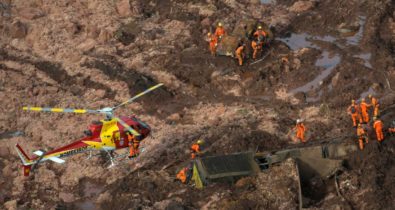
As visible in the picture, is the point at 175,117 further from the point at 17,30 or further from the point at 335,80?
the point at 17,30

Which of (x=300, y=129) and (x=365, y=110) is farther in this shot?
(x=300, y=129)

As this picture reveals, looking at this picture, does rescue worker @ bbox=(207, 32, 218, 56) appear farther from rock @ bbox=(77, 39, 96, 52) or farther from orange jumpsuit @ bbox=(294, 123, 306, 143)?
orange jumpsuit @ bbox=(294, 123, 306, 143)

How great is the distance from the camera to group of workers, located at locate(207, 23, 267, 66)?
25156 millimetres

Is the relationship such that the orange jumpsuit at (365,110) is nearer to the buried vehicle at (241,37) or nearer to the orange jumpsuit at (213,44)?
the buried vehicle at (241,37)

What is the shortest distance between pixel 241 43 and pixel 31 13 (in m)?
11.0

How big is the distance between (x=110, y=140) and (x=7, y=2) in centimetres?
1442

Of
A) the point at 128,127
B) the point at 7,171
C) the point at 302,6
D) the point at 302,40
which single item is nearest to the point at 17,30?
the point at 7,171

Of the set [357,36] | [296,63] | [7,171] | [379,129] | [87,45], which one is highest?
[87,45]

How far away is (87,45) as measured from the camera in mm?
28031

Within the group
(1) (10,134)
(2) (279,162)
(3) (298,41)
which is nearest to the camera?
(2) (279,162)

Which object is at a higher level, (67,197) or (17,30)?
(17,30)

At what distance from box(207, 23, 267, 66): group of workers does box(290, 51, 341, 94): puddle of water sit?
2430 mm

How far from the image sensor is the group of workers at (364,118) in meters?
18.4

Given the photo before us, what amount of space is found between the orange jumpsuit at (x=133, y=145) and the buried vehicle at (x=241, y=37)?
7064 millimetres
